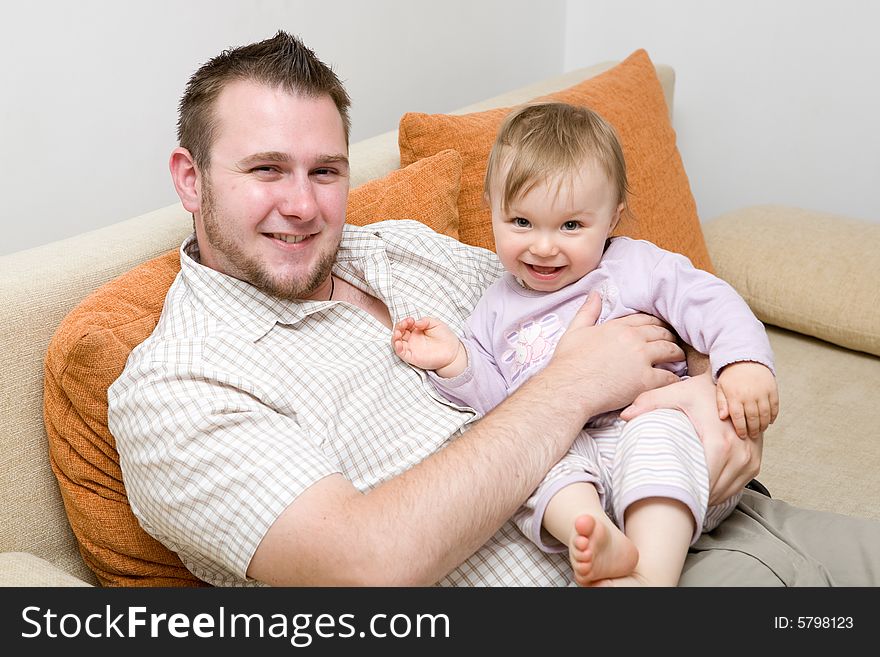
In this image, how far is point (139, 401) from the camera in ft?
4.03

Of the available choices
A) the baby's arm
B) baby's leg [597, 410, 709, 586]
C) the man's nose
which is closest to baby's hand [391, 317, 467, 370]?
the baby's arm

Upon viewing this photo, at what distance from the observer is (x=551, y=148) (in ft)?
4.81

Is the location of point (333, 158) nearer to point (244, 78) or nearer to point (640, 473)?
point (244, 78)

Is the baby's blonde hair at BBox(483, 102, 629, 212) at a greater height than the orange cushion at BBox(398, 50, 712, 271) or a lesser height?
greater

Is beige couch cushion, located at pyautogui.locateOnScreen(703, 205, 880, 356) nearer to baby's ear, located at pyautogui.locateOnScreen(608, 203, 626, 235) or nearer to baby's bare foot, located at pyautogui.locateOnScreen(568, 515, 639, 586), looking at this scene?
baby's ear, located at pyautogui.locateOnScreen(608, 203, 626, 235)

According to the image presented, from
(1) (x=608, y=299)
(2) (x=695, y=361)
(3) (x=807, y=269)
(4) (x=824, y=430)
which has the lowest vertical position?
(4) (x=824, y=430)

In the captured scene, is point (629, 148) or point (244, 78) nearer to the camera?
point (244, 78)

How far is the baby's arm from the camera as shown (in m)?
1.50

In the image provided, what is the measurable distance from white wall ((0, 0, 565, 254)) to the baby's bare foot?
1.36 meters

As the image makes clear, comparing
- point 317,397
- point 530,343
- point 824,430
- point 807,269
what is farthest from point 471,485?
point 807,269

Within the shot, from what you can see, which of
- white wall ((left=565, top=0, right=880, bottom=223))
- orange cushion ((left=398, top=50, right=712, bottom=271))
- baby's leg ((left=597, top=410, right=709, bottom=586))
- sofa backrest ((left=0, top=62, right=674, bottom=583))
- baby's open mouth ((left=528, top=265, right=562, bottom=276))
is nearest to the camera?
baby's leg ((left=597, top=410, right=709, bottom=586))

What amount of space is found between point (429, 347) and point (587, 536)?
504mm
